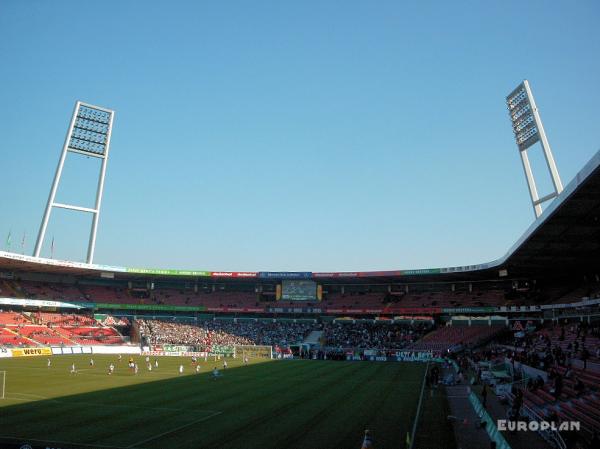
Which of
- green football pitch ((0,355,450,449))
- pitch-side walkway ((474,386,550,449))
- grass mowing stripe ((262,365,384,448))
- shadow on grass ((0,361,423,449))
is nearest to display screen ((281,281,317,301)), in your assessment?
green football pitch ((0,355,450,449))

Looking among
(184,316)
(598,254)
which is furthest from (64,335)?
(598,254)

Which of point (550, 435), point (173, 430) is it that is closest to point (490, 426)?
point (550, 435)

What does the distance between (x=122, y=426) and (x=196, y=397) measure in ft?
28.0

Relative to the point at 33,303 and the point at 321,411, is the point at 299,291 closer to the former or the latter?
the point at 33,303

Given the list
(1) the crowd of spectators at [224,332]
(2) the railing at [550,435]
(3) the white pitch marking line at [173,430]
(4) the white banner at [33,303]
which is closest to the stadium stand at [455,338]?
(1) the crowd of spectators at [224,332]

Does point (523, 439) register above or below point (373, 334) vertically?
below

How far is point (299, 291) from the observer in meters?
86.5

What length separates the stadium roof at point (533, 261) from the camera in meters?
27.6

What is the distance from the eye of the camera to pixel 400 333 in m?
74.0

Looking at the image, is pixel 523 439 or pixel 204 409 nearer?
pixel 523 439

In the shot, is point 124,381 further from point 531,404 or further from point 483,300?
point 483,300

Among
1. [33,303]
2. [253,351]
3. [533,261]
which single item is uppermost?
[33,303]

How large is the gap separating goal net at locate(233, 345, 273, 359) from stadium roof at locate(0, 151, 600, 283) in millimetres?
17399

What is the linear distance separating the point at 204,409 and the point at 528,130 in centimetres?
4752
